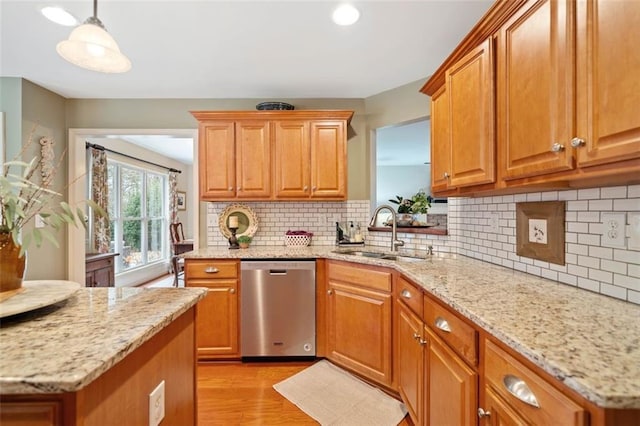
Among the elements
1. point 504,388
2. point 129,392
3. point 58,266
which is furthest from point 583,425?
point 58,266

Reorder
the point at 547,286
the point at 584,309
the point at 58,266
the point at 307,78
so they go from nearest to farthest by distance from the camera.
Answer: the point at 584,309 → the point at 547,286 → the point at 307,78 → the point at 58,266

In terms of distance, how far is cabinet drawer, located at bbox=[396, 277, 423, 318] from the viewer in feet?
4.98

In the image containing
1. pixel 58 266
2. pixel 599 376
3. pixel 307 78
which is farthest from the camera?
pixel 58 266

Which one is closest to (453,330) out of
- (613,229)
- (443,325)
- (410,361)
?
(443,325)

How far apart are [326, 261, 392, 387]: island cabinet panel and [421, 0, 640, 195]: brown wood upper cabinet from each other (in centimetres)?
92

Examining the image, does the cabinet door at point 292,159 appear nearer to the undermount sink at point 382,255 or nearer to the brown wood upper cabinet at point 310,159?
the brown wood upper cabinet at point 310,159

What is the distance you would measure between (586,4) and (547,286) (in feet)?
3.59

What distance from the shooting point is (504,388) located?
87cm

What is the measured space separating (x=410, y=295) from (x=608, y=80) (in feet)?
4.03

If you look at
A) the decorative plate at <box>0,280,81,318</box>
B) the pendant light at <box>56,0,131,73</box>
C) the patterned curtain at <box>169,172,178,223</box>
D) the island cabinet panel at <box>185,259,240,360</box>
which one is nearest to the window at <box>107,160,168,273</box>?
the patterned curtain at <box>169,172,178,223</box>

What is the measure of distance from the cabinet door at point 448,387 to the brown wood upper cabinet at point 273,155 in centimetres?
163

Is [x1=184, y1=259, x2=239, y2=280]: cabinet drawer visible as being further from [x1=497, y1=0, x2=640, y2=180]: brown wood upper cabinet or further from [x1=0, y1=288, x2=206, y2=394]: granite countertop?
[x1=497, y1=0, x2=640, y2=180]: brown wood upper cabinet

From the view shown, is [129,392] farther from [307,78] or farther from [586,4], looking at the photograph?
[307,78]

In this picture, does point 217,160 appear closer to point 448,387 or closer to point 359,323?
point 359,323
